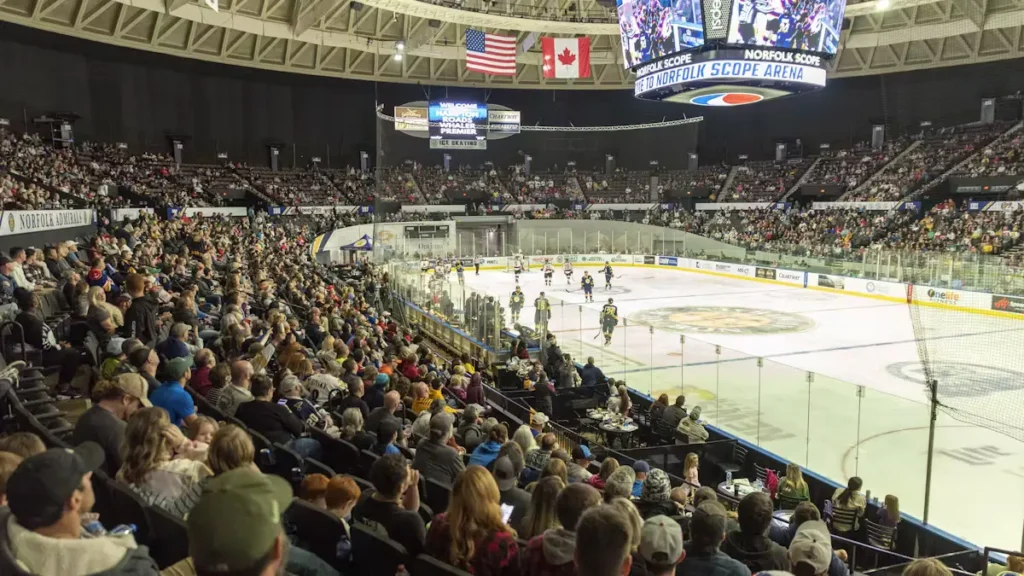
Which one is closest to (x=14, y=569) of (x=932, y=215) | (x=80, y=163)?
(x=80, y=163)

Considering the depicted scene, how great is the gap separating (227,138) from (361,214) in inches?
360

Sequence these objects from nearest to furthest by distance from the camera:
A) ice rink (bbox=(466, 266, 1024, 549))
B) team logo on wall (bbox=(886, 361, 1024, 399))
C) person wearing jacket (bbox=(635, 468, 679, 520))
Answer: person wearing jacket (bbox=(635, 468, 679, 520))
ice rink (bbox=(466, 266, 1024, 549))
team logo on wall (bbox=(886, 361, 1024, 399))

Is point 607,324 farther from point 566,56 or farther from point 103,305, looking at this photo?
point 566,56

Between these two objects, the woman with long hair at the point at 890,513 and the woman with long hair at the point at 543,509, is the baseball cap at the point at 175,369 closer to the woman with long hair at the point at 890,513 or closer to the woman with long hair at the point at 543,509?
the woman with long hair at the point at 543,509

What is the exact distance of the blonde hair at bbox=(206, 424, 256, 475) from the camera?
3.19 meters

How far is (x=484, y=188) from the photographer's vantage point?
46.4 m

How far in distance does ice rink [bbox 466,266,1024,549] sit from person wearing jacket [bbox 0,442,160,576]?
8.21 meters

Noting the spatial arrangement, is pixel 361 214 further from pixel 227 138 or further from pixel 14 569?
pixel 14 569

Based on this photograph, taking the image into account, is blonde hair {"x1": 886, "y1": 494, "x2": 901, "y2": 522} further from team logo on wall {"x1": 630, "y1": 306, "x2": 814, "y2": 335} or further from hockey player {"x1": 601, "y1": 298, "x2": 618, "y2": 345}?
team logo on wall {"x1": 630, "y1": 306, "x2": 814, "y2": 335}

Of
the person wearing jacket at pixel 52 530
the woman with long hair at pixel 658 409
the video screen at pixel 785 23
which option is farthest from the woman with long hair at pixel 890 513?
the video screen at pixel 785 23

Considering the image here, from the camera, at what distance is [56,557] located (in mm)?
2014

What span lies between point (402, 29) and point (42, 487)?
37.7m

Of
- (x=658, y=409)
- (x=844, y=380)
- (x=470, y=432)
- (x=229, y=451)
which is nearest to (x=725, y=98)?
(x=844, y=380)

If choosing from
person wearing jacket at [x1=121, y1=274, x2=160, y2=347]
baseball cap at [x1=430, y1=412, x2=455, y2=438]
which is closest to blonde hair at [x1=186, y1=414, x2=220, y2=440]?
baseball cap at [x1=430, y1=412, x2=455, y2=438]
